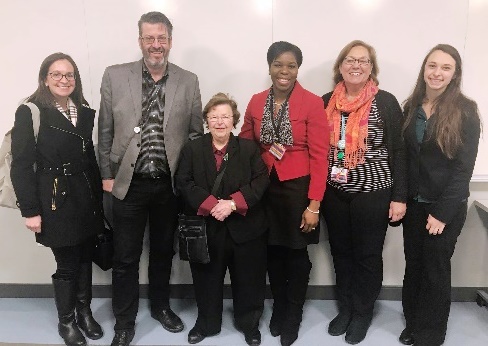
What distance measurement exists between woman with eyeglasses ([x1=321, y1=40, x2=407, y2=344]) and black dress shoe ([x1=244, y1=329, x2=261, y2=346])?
0.69m

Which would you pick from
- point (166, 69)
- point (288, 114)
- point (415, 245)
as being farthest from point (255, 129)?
point (415, 245)

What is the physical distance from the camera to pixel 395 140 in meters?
2.29

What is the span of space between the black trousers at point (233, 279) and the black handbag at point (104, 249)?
19.3 inches

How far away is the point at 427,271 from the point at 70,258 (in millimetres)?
1870

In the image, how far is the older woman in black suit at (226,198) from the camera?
2.26 metres

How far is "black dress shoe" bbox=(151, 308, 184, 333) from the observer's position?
2.69 metres

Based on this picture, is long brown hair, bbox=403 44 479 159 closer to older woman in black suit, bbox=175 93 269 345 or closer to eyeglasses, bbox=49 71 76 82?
older woman in black suit, bbox=175 93 269 345

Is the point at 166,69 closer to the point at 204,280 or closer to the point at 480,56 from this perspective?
the point at 204,280

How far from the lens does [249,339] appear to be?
8.39 ft

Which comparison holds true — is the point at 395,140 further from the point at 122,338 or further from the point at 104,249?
the point at 122,338

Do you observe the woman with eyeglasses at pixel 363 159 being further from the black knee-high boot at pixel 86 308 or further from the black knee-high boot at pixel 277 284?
the black knee-high boot at pixel 86 308

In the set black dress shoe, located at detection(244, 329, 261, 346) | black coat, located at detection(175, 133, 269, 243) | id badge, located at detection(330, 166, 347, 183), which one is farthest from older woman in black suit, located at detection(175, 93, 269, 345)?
id badge, located at detection(330, 166, 347, 183)

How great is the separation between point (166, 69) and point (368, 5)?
4.07 ft

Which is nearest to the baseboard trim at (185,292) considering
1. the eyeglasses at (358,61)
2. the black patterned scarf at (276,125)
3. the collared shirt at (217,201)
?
the collared shirt at (217,201)
